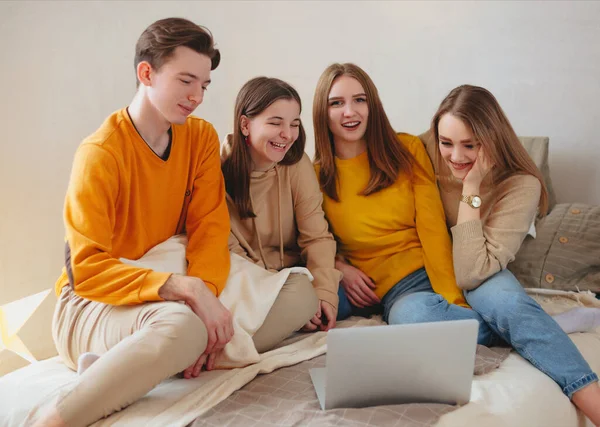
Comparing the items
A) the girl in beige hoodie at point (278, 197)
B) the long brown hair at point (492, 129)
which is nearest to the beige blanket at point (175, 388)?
the girl in beige hoodie at point (278, 197)

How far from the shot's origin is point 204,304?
1.47 metres

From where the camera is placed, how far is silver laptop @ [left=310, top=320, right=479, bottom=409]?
48.4 inches

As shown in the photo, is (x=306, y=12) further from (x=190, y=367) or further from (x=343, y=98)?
Answer: (x=190, y=367)

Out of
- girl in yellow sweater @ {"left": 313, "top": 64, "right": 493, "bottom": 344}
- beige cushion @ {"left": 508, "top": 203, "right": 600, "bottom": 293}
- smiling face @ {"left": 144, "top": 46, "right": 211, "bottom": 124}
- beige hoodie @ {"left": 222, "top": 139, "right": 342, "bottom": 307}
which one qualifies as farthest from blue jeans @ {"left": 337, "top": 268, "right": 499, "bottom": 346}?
smiling face @ {"left": 144, "top": 46, "right": 211, "bottom": 124}

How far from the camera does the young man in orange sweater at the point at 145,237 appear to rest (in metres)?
1.31

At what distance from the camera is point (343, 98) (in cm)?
187

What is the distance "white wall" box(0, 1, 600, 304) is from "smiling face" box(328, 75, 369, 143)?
1.89 feet

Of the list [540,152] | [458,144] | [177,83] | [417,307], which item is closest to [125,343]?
[177,83]

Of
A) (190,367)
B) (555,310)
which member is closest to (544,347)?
(555,310)

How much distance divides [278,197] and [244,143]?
0.17m

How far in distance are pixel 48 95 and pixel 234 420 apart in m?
1.51

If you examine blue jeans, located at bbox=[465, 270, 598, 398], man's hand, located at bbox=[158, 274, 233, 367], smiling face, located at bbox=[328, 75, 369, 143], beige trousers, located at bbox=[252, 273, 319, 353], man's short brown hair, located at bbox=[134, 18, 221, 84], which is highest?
man's short brown hair, located at bbox=[134, 18, 221, 84]

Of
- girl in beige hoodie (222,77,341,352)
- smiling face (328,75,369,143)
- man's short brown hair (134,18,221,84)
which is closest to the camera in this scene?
man's short brown hair (134,18,221,84)

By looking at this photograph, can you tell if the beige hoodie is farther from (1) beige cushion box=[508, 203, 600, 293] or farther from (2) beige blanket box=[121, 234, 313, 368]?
(1) beige cushion box=[508, 203, 600, 293]
